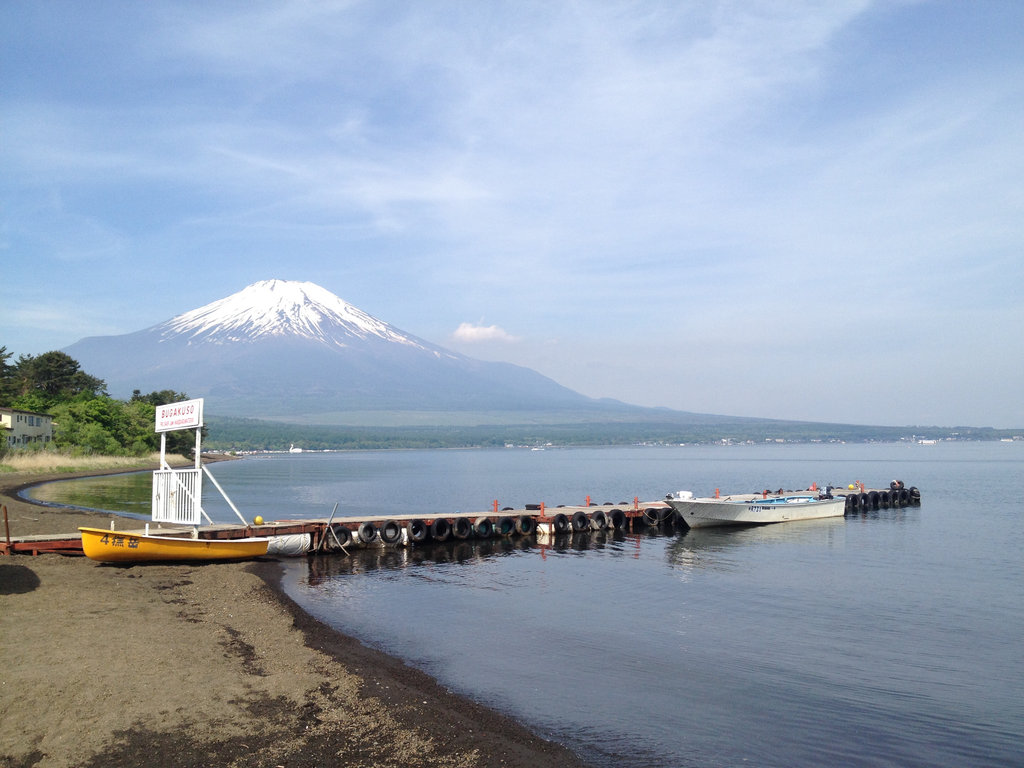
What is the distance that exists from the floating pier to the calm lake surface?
102 centimetres

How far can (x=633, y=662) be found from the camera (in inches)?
594

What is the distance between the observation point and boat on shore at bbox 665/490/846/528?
134 feet

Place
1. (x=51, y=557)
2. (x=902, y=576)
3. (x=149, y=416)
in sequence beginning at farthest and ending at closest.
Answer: (x=149, y=416), (x=902, y=576), (x=51, y=557)

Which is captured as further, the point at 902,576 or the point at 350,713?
the point at 902,576

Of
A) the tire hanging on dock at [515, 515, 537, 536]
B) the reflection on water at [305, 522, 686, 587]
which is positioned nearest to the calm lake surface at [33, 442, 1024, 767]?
the reflection on water at [305, 522, 686, 587]

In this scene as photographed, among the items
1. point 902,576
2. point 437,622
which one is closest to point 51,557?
point 437,622

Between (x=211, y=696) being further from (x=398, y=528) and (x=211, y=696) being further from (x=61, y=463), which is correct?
(x=61, y=463)

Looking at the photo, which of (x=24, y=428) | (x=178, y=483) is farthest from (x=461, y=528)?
(x=24, y=428)

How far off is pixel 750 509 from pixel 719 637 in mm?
27002

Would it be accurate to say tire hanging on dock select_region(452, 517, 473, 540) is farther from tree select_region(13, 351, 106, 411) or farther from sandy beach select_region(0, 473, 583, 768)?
tree select_region(13, 351, 106, 411)

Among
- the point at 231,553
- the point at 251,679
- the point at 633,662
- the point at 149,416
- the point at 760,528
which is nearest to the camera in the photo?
the point at 251,679

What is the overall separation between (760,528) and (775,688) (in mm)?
30818

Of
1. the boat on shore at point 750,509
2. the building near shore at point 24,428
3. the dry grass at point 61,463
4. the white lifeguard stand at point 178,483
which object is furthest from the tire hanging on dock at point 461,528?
the building near shore at point 24,428

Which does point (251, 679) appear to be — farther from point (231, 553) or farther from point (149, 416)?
point (149, 416)
